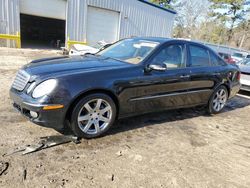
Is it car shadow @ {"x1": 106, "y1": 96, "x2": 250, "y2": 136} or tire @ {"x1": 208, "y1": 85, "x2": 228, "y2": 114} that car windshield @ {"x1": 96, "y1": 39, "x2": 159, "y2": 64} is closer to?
car shadow @ {"x1": 106, "y1": 96, "x2": 250, "y2": 136}

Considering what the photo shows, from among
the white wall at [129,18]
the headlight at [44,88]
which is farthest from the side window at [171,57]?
the white wall at [129,18]

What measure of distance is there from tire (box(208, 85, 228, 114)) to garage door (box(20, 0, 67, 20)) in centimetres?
1240

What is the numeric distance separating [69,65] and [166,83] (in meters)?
1.75

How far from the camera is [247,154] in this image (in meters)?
3.74

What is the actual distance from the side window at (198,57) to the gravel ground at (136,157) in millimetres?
1258


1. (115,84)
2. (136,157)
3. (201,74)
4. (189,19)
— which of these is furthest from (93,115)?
(189,19)

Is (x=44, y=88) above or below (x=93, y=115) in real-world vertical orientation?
above

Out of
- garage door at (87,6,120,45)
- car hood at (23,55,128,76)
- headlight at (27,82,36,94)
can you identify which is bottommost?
headlight at (27,82,36,94)

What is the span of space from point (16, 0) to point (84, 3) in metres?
4.07

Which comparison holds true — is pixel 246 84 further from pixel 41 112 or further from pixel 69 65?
pixel 41 112

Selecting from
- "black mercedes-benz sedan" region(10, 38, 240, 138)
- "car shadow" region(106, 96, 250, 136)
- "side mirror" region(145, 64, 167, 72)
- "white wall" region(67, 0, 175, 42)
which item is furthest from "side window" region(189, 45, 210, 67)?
"white wall" region(67, 0, 175, 42)

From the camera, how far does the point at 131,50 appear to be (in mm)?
4402

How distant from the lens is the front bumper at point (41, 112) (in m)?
3.09

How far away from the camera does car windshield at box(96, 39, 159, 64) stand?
4.09 m
